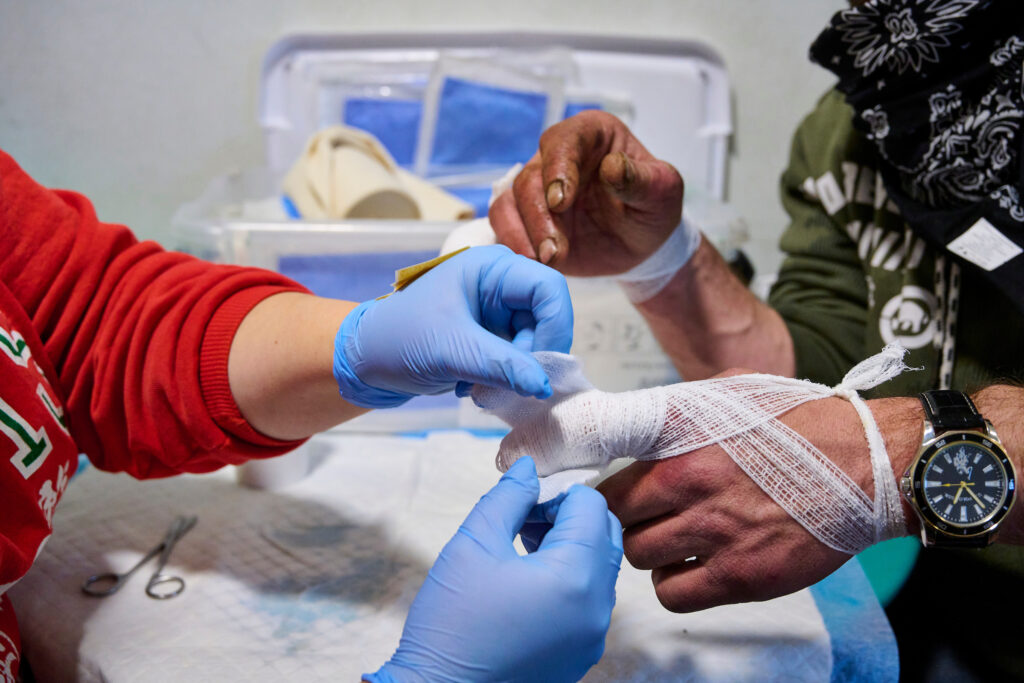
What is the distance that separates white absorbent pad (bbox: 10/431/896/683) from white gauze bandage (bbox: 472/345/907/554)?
143mm

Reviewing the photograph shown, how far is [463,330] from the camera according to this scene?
44 cm

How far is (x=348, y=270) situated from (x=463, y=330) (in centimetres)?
56

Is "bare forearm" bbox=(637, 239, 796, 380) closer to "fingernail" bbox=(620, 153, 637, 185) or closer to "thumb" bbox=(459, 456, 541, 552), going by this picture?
"fingernail" bbox=(620, 153, 637, 185)

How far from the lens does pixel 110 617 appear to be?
1.86 feet

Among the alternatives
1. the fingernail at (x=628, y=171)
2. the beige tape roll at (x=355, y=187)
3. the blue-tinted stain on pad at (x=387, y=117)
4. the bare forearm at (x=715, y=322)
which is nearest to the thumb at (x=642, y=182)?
the fingernail at (x=628, y=171)

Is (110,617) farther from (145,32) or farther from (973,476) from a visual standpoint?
(145,32)

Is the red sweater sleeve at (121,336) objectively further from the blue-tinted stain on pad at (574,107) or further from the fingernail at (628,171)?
the blue-tinted stain on pad at (574,107)

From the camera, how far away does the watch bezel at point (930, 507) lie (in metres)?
0.46

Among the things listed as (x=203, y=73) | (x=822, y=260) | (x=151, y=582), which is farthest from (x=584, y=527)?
(x=203, y=73)

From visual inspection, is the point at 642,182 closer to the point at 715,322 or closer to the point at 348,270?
the point at 715,322

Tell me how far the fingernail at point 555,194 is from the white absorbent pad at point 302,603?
1.05 feet

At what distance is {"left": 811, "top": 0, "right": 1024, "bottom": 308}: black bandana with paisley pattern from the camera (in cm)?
64

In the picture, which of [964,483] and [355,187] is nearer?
[964,483]

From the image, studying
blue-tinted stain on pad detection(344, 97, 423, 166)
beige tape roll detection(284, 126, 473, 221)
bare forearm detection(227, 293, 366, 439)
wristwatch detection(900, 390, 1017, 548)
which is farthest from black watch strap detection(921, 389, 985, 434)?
blue-tinted stain on pad detection(344, 97, 423, 166)
